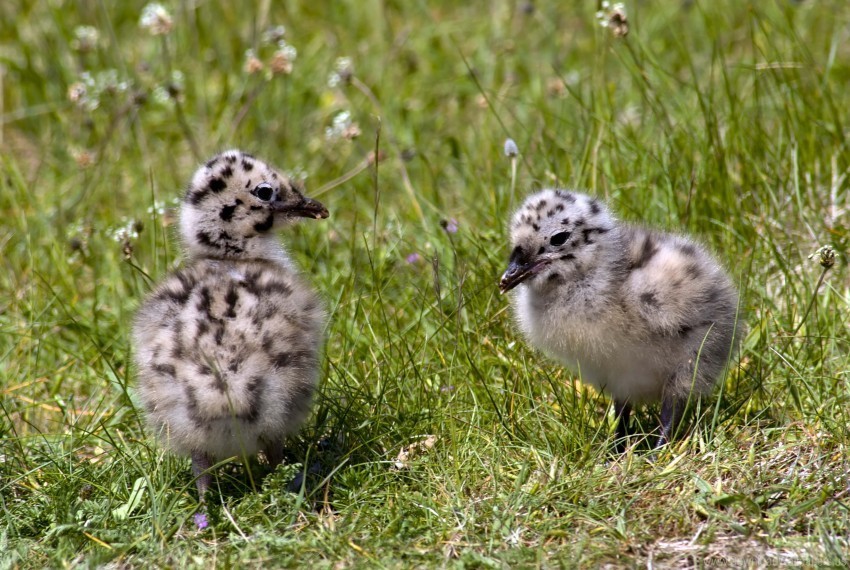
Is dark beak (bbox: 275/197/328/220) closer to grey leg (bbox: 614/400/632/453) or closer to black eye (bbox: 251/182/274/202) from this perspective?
black eye (bbox: 251/182/274/202)

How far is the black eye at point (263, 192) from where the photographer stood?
4453 millimetres

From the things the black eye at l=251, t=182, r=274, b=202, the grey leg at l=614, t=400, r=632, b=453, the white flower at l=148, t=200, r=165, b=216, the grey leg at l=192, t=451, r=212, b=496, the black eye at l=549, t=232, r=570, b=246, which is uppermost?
the black eye at l=251, t=182, r=274, b=202

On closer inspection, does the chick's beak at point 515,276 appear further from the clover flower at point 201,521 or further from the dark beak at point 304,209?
the clover flower at point 201,521

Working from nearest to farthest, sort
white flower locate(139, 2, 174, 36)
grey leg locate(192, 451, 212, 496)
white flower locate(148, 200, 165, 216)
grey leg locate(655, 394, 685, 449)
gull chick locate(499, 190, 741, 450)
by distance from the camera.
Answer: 1. grey leg locate(192, 451, 212, 496)
2. gull chick locate(499, 190, 741, 450)
3. grey leg locate(655, 394, 685, 449)
4. white flower locate(148, 200, 165, 216)
5. white flower locate(139, 2, 174, 36)

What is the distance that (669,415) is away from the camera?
4.44m

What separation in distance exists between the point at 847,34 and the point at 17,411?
5385mm

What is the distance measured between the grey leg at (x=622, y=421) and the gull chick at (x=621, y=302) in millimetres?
85

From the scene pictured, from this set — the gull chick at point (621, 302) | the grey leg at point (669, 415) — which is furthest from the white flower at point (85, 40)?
the grey leg at point (669, 415)

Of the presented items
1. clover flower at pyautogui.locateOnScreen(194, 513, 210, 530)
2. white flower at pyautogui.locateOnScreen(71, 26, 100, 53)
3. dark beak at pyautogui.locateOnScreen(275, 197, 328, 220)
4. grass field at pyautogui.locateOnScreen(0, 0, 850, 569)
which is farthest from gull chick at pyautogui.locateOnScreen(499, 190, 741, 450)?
white flower at pyautogui.locateOnScreen(71, 26, 100, 53)

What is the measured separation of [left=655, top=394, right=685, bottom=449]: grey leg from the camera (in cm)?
441

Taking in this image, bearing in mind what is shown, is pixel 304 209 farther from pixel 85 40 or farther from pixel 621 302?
pixel 85 40

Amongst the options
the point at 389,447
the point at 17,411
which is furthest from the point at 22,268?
the point at 389,447

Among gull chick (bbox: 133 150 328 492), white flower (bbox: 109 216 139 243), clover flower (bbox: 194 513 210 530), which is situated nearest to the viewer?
gull chick (bbox: 133 150 328 492)

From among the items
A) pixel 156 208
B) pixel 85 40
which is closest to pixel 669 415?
pixel 156 208
